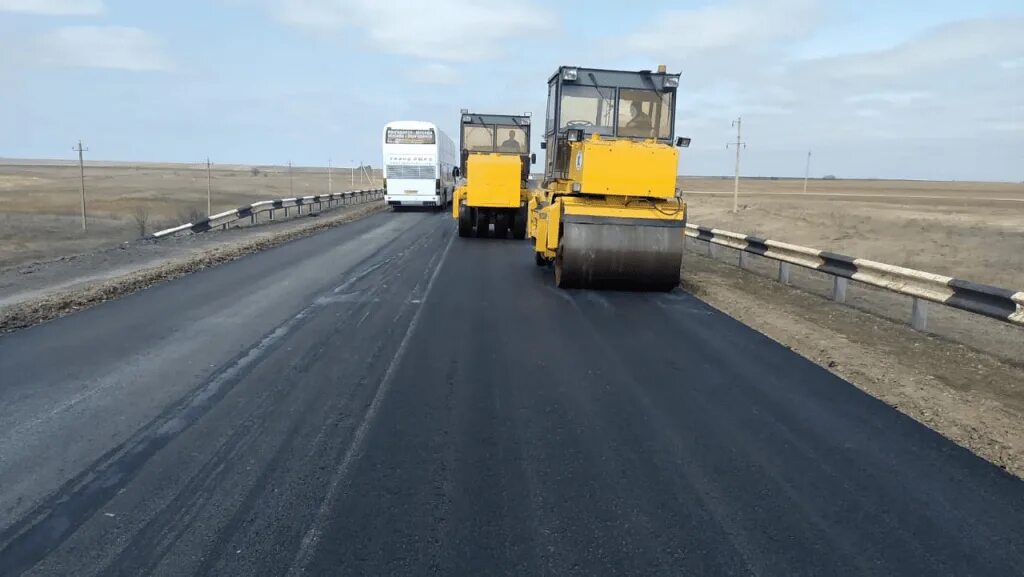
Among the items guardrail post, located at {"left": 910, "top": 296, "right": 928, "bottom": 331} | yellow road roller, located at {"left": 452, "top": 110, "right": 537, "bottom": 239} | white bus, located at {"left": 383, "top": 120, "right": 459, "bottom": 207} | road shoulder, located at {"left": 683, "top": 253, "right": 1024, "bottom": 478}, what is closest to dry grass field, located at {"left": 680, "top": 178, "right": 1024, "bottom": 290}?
guardrail post, located at {"left": 910, "top": 296, "right": 928, "bottom": 331}

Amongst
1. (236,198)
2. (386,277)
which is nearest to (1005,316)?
(386,277)

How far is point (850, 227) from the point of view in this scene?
2480 cm

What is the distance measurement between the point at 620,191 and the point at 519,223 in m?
10.4

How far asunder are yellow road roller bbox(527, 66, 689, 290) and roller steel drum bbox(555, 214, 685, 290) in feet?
0.05

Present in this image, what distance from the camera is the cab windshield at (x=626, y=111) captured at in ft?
41.5

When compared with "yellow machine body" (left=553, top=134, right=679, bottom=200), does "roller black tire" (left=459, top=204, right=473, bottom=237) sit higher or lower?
lower

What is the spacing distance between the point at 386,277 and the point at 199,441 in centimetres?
780

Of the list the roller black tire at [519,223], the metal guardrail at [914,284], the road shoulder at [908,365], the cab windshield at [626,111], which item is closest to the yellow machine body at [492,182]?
the roller black tire at [519,223]

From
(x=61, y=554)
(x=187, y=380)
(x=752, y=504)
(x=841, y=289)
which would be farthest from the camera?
(x=841, y=289)

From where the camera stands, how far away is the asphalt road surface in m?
3.53

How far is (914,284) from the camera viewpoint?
9.07m

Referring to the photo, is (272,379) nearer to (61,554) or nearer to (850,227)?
(61,554)

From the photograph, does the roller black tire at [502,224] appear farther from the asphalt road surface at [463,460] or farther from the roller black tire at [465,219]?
the asphalt road surface at [463,460]

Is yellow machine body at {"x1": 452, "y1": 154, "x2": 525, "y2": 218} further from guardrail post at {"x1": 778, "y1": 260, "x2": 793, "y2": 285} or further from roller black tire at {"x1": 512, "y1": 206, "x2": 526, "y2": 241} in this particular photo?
guardrail post at {"x1": 778, "y1": 260, "x2": 793, "y2": 285}
